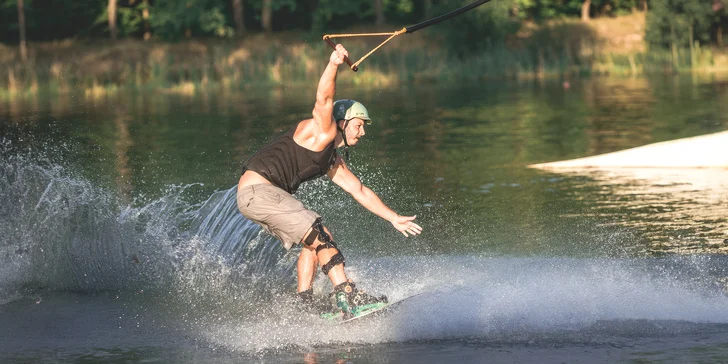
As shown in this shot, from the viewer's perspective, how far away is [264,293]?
31.1 ft

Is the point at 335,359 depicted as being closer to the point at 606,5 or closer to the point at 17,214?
the point at 17,214

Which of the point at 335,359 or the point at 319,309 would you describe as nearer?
the point at 335,359

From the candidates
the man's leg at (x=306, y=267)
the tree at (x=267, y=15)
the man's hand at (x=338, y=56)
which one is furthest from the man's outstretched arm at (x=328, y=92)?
the tree at (x=267, y=15)

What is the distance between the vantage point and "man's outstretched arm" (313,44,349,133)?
7.44m

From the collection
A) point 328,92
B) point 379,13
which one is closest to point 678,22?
point 379,13

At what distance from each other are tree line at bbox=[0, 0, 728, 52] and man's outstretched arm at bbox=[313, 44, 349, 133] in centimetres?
3747

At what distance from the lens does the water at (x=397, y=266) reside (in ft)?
25.9

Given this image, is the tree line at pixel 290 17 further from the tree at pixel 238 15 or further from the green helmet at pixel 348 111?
the green helmet at pixel 348 111

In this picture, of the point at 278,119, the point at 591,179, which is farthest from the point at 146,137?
the point at 591,179

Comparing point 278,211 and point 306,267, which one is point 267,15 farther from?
point 278,211

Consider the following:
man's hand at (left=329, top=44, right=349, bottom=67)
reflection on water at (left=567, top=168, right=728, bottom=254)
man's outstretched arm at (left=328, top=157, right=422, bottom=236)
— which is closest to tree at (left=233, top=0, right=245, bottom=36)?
reflection on water at (left=567, top=168, right=728, bottom=254)

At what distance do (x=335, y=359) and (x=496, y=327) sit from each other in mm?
1260

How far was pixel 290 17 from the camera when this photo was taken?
200ft

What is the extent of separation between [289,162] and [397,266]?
2220mm
